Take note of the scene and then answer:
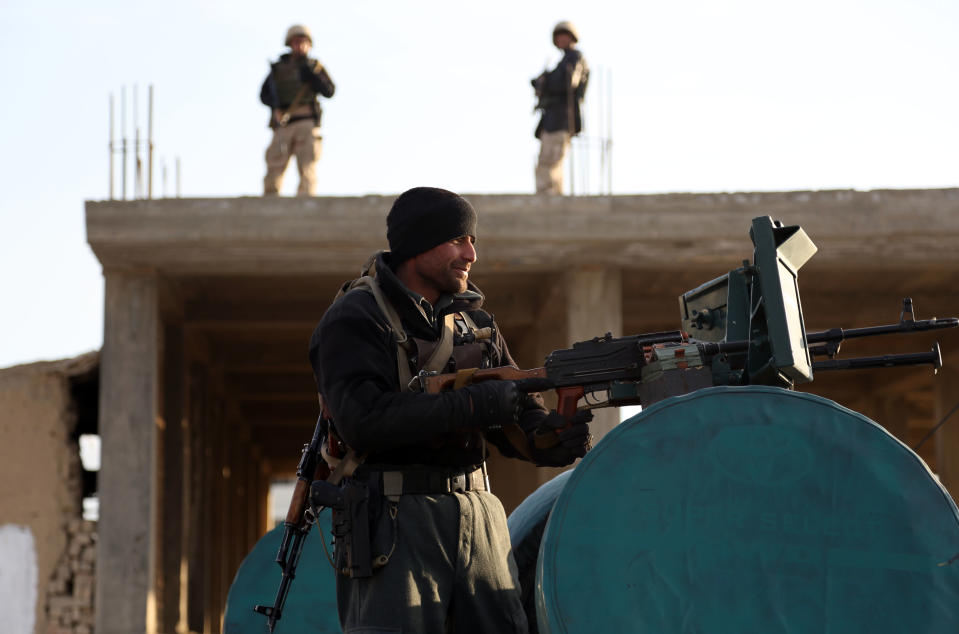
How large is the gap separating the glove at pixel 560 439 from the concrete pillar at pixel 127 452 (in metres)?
7.66

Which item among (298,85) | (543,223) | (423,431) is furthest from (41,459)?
(423,431)

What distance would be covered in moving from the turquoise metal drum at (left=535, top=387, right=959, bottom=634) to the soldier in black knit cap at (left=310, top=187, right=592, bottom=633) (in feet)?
1.71

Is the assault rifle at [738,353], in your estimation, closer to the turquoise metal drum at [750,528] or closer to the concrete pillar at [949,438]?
the turquoise metal drum at [750,528]

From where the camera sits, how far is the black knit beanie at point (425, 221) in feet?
11.8

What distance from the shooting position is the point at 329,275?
12.1 metres

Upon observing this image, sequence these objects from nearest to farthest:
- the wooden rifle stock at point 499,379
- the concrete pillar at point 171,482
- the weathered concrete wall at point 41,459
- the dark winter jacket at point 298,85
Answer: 1. the wooden rifle stock at point 499,379
2. the weathered concrete wall at point 41,459
3. the dark winter jacket at point 298,85
4. the concrete pillar at point 171,482

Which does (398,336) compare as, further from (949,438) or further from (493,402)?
(949,438)

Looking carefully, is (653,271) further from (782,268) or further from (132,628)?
(782,268)

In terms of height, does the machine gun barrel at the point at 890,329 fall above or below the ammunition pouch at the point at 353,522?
above

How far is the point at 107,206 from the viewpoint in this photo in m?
10.5

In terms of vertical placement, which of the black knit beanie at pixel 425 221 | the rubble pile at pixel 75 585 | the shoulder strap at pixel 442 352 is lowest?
the rubble pile at pixel 75 585

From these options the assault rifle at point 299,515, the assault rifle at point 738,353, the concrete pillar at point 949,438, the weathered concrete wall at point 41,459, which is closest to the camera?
the assault rifle at point 738,353

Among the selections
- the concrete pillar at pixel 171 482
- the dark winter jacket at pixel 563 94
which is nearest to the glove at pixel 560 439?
the dark winter jacket at pixel 563 94

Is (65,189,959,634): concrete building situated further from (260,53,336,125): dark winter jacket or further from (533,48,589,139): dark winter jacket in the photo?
(260,53,336,125): dark winter jacket
